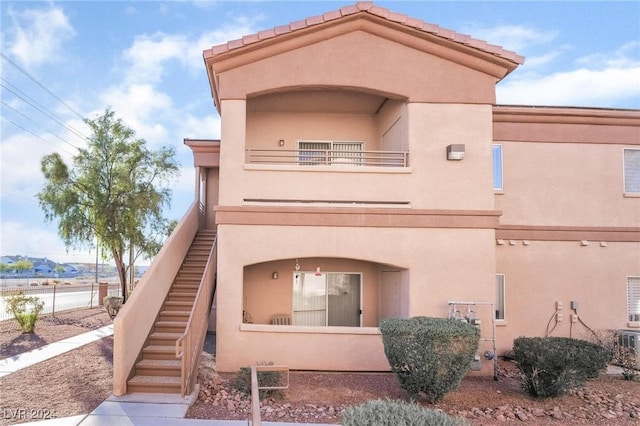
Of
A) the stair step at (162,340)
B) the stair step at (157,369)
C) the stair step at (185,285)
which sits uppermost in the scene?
the stair step at (185,285)

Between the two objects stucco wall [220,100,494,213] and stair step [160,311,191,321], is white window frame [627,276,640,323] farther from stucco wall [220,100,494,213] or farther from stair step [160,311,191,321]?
stair step [160,311,191,321]

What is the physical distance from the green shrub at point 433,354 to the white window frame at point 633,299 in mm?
7819

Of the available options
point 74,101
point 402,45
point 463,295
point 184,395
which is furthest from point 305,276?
point 74,101

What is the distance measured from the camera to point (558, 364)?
866 centimetres

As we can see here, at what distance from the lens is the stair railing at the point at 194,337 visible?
325 inches

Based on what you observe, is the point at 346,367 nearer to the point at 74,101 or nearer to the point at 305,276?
the point at 305,276

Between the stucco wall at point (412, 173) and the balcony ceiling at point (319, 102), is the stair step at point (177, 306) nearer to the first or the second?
the stucco wall at point (412, 173)

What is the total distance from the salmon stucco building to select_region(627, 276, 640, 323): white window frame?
0.04 meters

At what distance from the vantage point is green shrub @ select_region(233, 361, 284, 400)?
8.87 m

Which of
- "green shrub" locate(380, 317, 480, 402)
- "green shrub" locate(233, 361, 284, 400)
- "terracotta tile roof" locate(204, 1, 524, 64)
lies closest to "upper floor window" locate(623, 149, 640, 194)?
"terracotta tile roof" locate(204, 1, 524, 64)

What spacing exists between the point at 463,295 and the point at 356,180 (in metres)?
3.89

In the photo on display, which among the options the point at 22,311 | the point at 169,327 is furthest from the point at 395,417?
the point at 22,311

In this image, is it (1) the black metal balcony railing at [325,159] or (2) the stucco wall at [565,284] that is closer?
(1) the black metal balcony railing at [325,159]

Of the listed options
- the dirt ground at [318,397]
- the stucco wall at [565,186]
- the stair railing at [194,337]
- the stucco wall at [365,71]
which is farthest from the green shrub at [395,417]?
the stucco wall at [565,186]
